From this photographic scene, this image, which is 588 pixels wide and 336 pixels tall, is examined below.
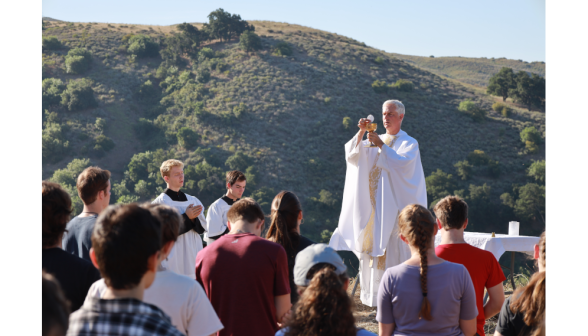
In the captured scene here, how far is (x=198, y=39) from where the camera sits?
50219mm

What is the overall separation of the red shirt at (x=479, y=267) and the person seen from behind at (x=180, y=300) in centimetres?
151

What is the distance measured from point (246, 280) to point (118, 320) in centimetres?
110

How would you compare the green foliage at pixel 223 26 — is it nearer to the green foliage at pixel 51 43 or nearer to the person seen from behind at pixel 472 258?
the green foliage at pixel 51 43

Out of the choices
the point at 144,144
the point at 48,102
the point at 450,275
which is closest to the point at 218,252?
the point at 450,275

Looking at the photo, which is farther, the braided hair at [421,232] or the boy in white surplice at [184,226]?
the boy in white surplice at [184,226]

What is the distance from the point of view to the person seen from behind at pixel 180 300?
196cm

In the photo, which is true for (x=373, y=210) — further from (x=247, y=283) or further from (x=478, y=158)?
(x=478, y=158)

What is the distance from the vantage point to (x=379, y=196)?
18.3 feet

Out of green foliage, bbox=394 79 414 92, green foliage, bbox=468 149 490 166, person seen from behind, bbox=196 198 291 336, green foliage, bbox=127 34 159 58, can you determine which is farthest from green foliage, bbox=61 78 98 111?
person seen from behind, bbox=196 198 291 336

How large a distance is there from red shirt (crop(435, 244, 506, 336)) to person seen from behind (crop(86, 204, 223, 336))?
4.96 ft

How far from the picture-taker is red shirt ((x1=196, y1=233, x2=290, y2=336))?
248 centimetres

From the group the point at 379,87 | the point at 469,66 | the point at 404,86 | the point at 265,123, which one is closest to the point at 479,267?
the point at 265,123

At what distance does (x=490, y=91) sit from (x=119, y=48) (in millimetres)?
36827

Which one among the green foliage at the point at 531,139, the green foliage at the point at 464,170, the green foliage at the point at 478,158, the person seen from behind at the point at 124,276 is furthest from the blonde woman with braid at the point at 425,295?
the green foliage at the point at 531,139
